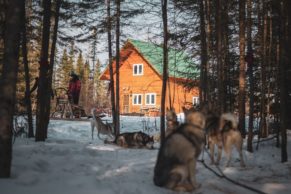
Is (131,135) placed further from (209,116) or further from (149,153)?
(209,116)

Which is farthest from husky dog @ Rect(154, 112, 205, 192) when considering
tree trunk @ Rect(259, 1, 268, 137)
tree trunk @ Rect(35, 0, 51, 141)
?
tree trunk @ Rect(259, 1, 268, 137)

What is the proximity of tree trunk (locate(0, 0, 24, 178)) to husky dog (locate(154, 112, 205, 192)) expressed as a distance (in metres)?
2.70

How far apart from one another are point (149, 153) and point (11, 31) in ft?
23.6

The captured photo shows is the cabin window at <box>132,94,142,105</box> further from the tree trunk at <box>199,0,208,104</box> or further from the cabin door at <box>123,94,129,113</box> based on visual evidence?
the tree trunk at <box>199,0,208,104</box>

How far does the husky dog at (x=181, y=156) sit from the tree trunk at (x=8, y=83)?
2700 millimetres

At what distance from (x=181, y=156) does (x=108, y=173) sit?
2391 millimetres

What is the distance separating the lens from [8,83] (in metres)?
7.32

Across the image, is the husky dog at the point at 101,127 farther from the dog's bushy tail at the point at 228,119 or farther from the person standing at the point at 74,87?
the dog's bushy tail at the point at 228,119

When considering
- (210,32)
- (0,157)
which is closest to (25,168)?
(0,157)

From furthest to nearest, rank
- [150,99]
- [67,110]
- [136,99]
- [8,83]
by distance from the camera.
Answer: [136,99] → [150,99] → [67,110] → [8,83]

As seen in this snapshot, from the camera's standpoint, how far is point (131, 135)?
15766 mm

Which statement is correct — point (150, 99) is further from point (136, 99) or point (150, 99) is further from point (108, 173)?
point (108, 173)

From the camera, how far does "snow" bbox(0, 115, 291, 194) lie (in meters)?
7.20

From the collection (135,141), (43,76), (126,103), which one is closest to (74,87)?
(135,141)
